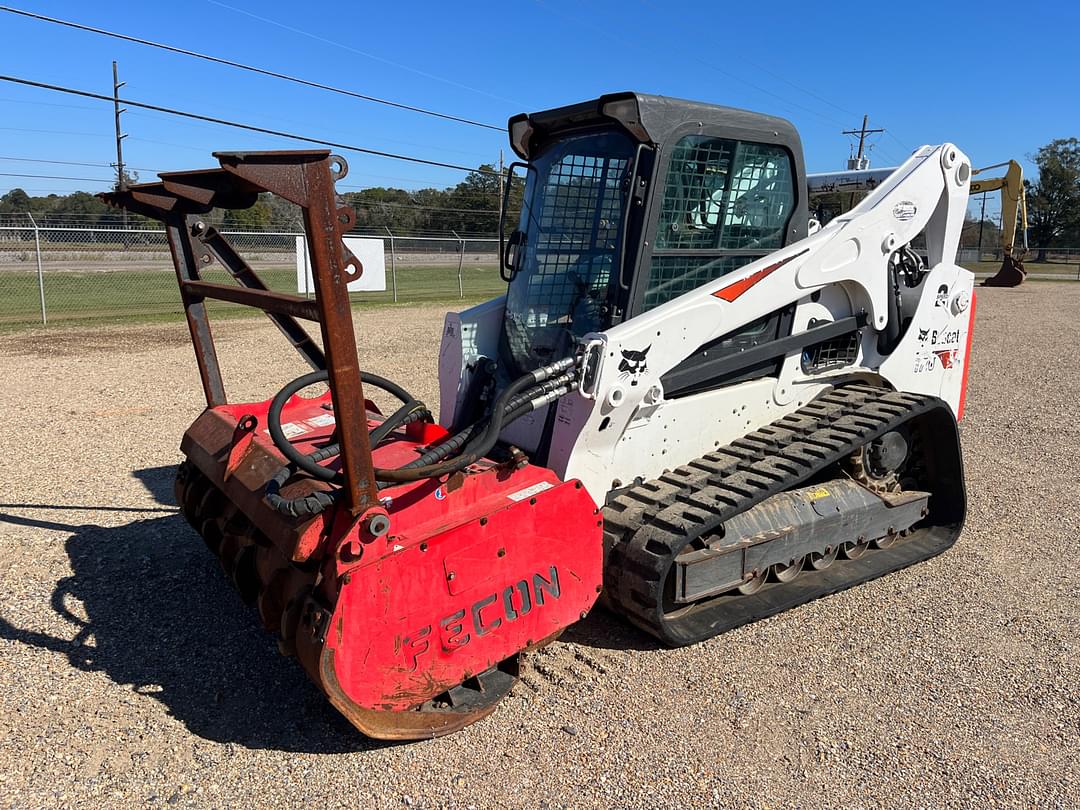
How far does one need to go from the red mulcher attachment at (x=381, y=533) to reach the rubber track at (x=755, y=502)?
0.75ft

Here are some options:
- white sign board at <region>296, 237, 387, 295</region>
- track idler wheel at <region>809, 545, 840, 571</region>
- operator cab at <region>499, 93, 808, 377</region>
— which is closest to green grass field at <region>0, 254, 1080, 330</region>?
white sign board at <region>296, 237, 387, 295</region>

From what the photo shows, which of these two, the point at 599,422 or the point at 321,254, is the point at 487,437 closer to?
the point at 599,422

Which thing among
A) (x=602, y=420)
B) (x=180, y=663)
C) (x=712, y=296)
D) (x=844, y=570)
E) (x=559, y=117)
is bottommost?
(x=180, y=663)

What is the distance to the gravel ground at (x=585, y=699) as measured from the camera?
2982 mm

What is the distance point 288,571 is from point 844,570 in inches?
122

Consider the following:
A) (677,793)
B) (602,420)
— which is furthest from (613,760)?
(602,420)

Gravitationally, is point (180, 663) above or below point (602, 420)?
below

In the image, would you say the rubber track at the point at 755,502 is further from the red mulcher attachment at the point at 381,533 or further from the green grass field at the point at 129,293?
the green grass field at the point at 129,293

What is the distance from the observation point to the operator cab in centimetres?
389

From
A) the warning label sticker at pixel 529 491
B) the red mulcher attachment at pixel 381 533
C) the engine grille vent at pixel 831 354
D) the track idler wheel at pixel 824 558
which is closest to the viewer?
the red mulcher attachment at pixel 381 533

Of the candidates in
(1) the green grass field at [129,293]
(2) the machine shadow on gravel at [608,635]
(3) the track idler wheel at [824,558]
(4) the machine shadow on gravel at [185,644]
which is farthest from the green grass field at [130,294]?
(3) the track idler wheel at [824,558]

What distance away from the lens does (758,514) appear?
4277mm

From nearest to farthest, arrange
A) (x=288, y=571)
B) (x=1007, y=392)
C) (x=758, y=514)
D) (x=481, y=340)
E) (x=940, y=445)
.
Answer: (x=288, y=571), (x=758, y=514), (x=481, y=340), (x=940, y=445), (x=1007, y=392)

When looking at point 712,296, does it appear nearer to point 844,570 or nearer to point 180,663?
point 844,570
